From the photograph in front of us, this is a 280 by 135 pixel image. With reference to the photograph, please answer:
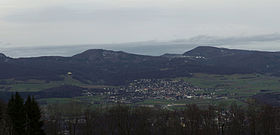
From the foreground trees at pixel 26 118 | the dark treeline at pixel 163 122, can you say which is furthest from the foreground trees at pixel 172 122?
the foreground trees at pixel 26 118

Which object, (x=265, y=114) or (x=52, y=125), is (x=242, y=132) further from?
(x=52, y=125)

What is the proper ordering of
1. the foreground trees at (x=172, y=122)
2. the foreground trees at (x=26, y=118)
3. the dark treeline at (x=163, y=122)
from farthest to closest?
the foreground trees at (x=172, y=122) < the dark treeline at (x=163, y=122) < the foreground trees at (x=26, y=118)

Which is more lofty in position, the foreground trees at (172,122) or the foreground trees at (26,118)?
the foreground trees at (26,118)

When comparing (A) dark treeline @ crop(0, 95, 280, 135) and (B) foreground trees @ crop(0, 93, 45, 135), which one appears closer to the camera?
(B) foreground trees @ crop(0, 93, 45, 135)

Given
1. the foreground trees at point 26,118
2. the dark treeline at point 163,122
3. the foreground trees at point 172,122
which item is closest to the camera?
the foreground trees at point 26,118

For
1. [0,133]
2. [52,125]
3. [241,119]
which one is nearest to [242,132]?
[241,119]

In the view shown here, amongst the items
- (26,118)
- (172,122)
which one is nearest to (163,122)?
(172,122)

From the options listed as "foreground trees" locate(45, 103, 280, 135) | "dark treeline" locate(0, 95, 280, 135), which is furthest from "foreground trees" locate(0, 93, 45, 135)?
"foreground trees" locate(45, 103, 280, 135)

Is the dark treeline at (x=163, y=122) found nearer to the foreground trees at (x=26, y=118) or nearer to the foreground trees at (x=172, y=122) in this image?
the foreground trees at (x=172, y=122)

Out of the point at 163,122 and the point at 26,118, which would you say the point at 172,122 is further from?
the point at 26,118

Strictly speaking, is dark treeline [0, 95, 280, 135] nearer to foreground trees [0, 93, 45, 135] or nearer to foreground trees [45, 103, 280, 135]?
foreground trees [45, 103, 280, 135]

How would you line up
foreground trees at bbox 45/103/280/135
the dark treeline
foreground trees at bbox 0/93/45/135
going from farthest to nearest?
1. foreground trees at bbox 45/103/280/135
2. the dark treeline
3. foreground trees at bbox 0/93/45/135

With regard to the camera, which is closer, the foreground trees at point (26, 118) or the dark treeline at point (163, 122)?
the foreground trees at point (26, 118)
